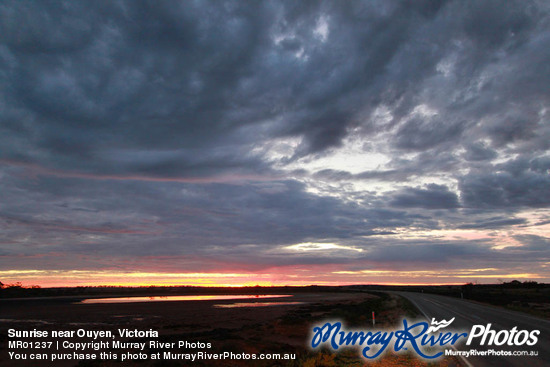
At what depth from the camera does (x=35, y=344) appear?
21.9 metres

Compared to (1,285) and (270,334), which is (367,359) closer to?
(270,334)

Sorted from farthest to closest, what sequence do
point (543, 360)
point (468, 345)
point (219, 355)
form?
point (219, 355) < point (468, 345) < point (543, 360)

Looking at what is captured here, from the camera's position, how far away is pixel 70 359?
59.7 ft

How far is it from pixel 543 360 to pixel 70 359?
2116 cm

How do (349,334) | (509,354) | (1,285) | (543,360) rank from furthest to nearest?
(1,285) → (349,334) → (509,354) → (543,360)

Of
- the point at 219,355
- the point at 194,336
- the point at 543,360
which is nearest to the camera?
the point at 543,360

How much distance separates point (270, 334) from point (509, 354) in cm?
1505

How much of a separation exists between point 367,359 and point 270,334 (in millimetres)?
11274

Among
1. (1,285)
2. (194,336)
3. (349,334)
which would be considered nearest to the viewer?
(349,334)

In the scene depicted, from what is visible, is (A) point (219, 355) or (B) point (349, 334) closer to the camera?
(A) point (219, 355)

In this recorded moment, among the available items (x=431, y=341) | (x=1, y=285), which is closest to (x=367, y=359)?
(x=431, y=341)

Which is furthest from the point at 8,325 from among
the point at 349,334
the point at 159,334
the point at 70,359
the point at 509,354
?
the point at 509,354

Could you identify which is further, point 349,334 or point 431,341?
point 349,334

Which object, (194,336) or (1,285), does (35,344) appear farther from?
(1,285)
